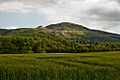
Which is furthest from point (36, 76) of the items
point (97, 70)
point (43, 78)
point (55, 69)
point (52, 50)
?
point (52, 50)

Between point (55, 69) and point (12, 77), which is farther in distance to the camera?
point (55, 69)

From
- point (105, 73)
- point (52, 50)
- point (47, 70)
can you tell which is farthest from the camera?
point (52, 50)

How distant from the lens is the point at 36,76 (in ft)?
106

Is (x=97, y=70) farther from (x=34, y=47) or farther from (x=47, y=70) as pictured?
(x=34, y=47)

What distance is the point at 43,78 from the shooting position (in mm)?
32188

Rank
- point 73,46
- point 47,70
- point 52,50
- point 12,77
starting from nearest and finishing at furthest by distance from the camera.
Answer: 1. point 12,77
2. point 47,70
3. point 52,50
4. point 73,46

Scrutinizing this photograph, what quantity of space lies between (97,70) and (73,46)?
139m

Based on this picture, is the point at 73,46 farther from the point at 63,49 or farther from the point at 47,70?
the point at 47,70

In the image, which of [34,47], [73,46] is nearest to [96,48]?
[73,46]

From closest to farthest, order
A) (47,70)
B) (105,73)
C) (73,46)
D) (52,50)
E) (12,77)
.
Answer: (12,77), (47,70), (105,73), (52,50), (73,46)

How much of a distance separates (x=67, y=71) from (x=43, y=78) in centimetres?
399

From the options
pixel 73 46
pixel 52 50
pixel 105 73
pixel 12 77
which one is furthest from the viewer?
pixel 73 46

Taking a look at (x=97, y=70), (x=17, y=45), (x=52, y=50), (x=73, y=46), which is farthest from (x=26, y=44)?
(x=97, y=70)

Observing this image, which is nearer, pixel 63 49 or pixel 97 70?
pixel 97 70
